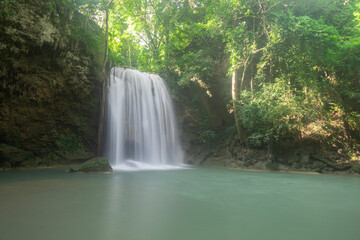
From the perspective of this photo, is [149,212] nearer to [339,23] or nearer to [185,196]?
[185,196]

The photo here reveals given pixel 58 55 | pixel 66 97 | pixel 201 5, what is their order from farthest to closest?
pixel 201 5, pixel 66 97, pixel 58 55

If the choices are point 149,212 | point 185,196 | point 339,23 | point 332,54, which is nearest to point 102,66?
point 185,196

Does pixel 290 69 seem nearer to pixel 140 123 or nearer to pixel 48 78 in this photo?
pixel 140 123

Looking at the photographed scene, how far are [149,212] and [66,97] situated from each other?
27.6 ft

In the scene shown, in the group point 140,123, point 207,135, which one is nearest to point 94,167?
point 140,123

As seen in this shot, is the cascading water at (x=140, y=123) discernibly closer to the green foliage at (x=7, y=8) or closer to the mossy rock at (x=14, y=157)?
the mossy rock at (x=14, y=157)

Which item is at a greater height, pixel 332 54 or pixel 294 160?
pixel 332 54

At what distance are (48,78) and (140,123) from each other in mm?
4898

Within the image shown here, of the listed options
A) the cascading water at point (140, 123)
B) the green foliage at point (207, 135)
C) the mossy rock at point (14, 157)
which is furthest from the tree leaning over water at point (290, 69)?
the mossy rock at point (14, 157)

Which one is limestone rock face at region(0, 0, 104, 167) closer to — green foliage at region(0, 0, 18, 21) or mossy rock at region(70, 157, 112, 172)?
green foliage at region(0, 0, 18, 21)

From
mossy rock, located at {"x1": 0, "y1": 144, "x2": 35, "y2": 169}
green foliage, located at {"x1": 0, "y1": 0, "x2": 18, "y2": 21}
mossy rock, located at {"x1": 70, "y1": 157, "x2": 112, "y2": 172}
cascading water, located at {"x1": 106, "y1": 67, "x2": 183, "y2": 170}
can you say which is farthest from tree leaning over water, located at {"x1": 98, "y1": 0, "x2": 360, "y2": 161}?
mossy rock, located at {"x1": 0, "y1": 144, "x2": 35, "y2": 169}

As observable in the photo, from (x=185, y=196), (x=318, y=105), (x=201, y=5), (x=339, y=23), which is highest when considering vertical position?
(x=201, y=5)

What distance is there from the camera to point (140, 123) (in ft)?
39.8

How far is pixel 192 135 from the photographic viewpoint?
14.1 metres
